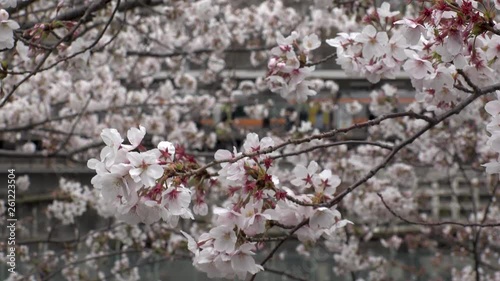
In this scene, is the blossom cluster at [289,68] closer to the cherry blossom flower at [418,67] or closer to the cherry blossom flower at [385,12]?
the cherry blossom flower at [385,12]

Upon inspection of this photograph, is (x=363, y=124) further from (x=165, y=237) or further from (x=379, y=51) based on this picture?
(x=165, y=237)

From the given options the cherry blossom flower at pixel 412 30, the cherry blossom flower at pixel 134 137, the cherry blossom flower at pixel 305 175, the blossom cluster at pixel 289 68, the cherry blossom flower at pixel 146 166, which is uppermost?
the cherry blossom flower at pixel 412 30

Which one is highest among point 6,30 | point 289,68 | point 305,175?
point 6,30

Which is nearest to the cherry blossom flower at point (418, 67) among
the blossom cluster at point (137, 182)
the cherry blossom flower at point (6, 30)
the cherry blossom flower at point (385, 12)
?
the cherry blossom flower at point (385, 12)

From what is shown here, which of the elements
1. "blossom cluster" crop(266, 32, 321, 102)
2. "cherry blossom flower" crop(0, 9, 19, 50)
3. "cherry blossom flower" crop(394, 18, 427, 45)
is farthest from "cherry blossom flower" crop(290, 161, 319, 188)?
"cherry blossom flower" crop(0, 9, 19, 50)

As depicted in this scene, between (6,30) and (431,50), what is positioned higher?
(6,30)

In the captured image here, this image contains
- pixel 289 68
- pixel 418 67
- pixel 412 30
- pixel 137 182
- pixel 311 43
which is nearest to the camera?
pixel 137 182

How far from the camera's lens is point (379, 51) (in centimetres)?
200

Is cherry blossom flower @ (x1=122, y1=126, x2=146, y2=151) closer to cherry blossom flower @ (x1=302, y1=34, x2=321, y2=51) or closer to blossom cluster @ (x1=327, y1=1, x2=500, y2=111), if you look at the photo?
blossom cluster @ (x1=327, y1=1, x2=500, y2=111)

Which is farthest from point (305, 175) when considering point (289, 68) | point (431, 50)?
point (431, 50)

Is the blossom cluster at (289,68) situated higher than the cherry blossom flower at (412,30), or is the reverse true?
the cherry blossom flower at (412,30)

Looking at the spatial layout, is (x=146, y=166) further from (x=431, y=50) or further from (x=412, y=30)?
(x=431, y=50)

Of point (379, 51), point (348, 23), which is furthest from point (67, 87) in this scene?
point (379, 51)

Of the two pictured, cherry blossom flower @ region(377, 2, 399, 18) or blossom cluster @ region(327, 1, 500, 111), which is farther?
cherry blossom flower @ region(377, 2, 399, 18)
